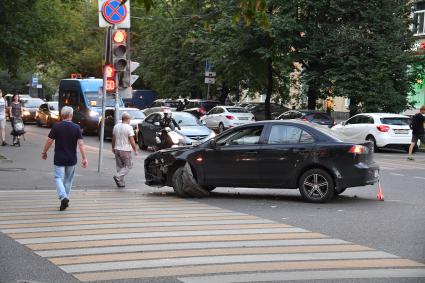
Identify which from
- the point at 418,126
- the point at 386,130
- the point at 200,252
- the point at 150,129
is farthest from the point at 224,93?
the point at 200,252

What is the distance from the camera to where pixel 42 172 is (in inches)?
648

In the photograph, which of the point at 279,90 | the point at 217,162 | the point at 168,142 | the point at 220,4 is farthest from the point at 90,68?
the point at 217,162

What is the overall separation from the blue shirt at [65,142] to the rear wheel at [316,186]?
4.07m

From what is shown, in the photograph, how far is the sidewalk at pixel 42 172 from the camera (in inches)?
567

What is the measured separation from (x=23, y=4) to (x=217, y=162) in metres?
17.3

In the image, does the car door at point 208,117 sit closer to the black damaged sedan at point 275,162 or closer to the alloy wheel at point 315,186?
the black damaged sedan at point 275,162

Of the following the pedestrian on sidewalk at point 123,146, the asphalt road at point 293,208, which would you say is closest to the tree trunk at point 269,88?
the asphalt road at point 293,208

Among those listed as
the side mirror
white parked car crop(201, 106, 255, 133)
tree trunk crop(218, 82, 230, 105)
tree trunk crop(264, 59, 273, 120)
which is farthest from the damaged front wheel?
Answer: tree trunk crop(218, 82, 230, 105)

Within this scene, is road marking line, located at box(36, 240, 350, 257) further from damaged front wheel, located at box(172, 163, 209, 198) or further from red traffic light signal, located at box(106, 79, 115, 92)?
red traffic light signal, located at box(106, 79, 115, 92)

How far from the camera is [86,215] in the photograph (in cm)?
998

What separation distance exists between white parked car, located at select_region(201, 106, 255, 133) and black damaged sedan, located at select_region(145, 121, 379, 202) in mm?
22085

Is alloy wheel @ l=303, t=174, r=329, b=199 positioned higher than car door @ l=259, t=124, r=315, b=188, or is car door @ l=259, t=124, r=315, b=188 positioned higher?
car door @ l=259, t=124, r=315, b=188

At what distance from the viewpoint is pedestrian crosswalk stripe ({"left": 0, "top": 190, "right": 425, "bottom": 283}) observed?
21.7ft

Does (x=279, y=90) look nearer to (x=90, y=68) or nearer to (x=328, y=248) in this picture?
(x=90, y=68)
